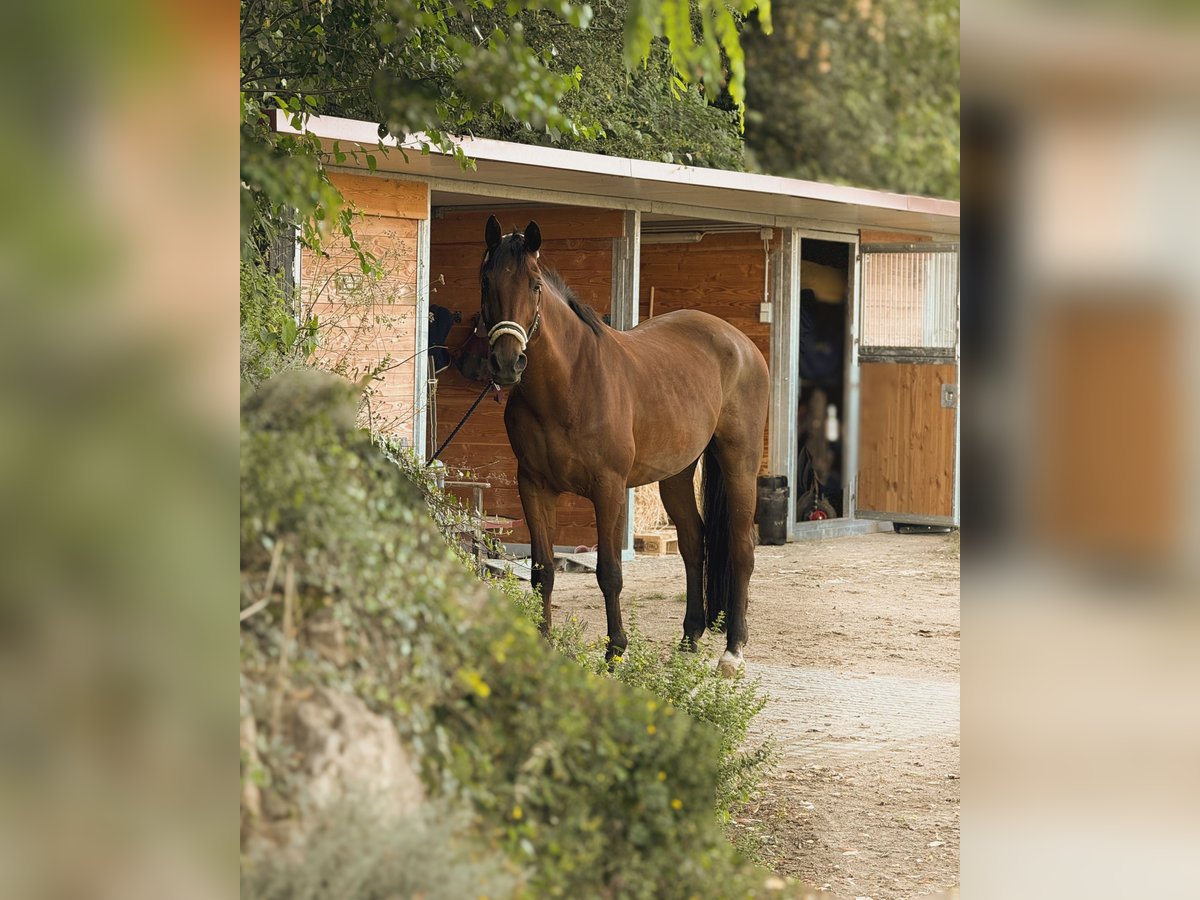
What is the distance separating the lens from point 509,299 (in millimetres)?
5133

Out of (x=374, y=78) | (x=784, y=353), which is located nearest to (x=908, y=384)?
(x=784, y=353)

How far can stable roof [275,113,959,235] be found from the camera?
23.5ft

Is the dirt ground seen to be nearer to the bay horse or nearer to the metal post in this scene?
the bay horse

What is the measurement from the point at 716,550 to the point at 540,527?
1201mm

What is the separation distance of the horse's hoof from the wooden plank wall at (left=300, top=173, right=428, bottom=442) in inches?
83.7

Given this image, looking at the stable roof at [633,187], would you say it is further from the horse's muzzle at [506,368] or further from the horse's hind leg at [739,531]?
the horse's hind leg at [739,531]

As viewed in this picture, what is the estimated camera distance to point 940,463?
11758mm

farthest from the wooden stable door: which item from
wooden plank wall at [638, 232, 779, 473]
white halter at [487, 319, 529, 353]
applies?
white halter at [487, 319, 529, 353]

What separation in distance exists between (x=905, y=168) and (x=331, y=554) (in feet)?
61.4
